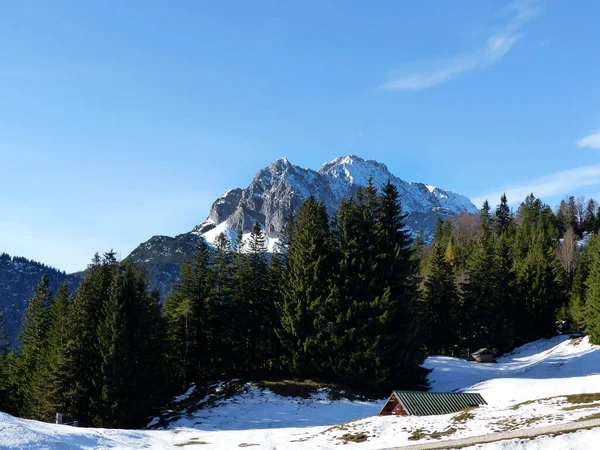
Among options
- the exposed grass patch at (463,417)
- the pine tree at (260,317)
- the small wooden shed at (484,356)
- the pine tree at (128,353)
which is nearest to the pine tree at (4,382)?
the pine tree at (128,353)

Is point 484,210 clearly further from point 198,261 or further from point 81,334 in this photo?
point 81,334

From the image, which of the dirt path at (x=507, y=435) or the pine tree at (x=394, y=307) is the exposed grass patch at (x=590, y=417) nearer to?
the dirt path at (x=507, y=435)

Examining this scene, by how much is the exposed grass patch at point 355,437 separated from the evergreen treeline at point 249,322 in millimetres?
16447

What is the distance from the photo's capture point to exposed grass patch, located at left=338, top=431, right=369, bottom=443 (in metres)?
20.8

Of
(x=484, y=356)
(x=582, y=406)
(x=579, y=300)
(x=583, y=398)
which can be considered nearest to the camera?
(x=582, y=406)

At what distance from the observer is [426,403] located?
84.6 feet

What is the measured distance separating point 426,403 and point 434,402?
0.55m

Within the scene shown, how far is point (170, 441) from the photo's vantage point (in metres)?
25.2

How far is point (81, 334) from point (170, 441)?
15.3m

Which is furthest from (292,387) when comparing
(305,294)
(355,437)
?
(355,437)

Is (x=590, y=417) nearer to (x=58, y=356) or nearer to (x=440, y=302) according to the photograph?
(x=58, y=356)

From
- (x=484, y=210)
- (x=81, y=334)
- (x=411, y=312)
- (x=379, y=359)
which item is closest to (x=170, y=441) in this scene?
(x=81, y=334)

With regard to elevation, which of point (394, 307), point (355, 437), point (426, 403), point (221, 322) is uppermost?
point (394, 307)

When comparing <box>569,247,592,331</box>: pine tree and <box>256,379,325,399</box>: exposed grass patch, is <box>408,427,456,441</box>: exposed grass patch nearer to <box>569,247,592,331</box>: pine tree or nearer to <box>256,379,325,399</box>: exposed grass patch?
<box>256,379,325,399</box>: exposed grass patch
